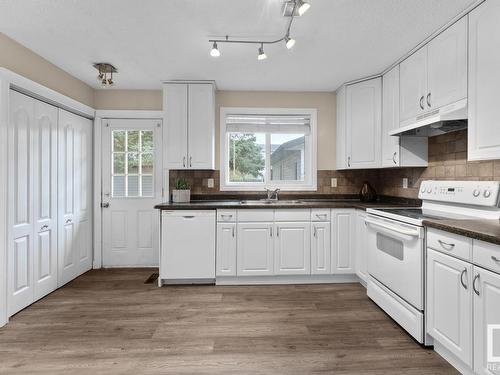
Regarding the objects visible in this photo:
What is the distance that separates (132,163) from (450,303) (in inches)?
141

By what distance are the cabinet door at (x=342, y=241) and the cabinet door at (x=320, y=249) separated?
0.06 metres

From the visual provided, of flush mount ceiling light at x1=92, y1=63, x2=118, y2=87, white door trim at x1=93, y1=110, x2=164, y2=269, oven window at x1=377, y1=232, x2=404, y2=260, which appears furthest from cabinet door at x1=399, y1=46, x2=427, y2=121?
flush mount ceiling light at x1=92, y1=63, x2=118, y2=87

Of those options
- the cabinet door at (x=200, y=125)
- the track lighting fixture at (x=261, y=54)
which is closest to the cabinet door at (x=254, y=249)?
the cabinet door at (x=200, y=125)

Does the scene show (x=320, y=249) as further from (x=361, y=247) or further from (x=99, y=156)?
(x=99, y=156)

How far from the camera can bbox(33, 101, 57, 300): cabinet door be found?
2.63 m

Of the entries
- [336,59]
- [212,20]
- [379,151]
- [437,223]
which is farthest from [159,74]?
[437,223]

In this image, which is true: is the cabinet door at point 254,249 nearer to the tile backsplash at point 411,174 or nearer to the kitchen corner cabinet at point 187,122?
the tile backsplash at point 411,174

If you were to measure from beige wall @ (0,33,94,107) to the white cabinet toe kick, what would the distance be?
1.78 metres

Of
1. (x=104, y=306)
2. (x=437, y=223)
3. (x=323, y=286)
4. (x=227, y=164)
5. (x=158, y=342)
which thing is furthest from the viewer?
(x=227, y=164)

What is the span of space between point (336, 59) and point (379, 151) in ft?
3.67

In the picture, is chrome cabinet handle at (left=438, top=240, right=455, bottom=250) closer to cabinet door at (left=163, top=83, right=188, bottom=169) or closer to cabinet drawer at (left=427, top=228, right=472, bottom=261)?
cabinet drawer at (left=427, top=228, right=472, bottom=261)

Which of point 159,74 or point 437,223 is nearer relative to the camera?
point 437,223

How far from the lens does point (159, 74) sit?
10.3 ft

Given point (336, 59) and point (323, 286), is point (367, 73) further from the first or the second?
Answer: point (323, 286)
